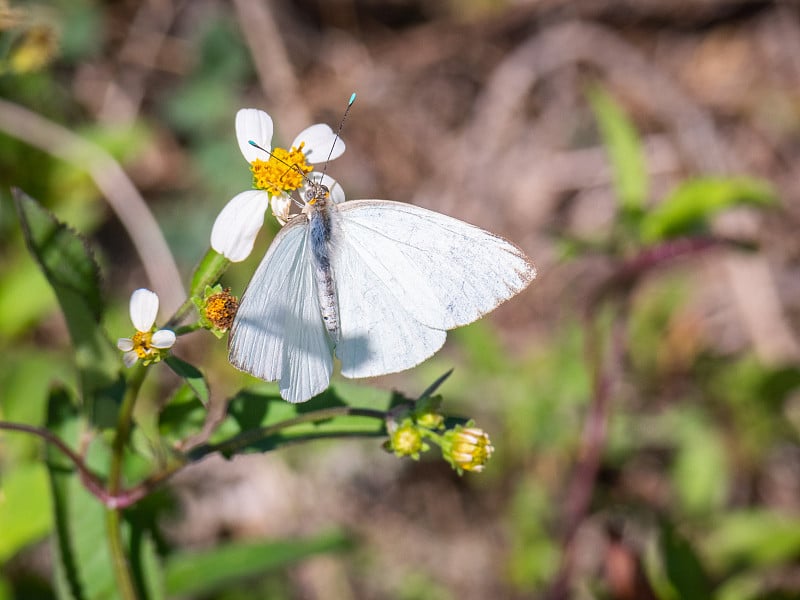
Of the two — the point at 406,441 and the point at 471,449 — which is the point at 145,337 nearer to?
the point at 406,441

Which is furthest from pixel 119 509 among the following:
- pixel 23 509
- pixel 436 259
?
pixel 436 259

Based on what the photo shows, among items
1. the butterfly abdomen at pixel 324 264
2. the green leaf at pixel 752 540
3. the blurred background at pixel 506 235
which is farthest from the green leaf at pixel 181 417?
the green leaf at pixel 752 540

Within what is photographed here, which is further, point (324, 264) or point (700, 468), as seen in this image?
point (700, 468)

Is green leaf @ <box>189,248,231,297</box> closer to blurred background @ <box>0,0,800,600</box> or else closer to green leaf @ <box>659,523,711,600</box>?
blurred background @ <box>0,0,800,600</box>

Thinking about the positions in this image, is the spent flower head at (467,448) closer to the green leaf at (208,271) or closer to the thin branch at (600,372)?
the green leaf at (208,271)

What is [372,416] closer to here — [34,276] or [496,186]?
[34,276]

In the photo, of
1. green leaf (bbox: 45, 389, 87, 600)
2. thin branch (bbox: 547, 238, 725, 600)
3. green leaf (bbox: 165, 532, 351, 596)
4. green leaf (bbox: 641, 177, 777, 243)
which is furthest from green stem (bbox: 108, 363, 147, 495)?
green leaf (bbox: 641, 177, 777, 243)
